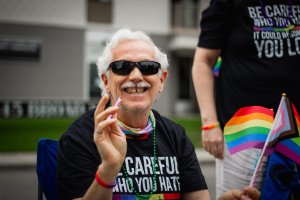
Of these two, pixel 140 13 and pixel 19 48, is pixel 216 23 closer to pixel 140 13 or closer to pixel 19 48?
pixel 19 48

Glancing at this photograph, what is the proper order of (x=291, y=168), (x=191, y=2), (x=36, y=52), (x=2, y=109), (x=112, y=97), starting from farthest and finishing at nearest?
(x=191, y=2) < (x=36, y=52) < (x=2, y=109) < (x=112, y=97) < (x=291, y=168)

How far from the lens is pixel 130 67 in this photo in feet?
5.49

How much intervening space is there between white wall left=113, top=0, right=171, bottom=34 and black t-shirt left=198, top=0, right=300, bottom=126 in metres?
16.0

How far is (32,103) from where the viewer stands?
16.2 m

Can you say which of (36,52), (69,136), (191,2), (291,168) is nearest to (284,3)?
(291,168)

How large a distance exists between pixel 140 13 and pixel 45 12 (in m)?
3.81

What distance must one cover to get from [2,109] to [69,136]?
14734 millimetres

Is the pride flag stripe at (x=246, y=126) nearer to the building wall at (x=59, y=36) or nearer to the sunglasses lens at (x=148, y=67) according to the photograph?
the sunglasses lens at (x=148, y=67)

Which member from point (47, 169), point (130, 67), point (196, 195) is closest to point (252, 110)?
point (196, 195)

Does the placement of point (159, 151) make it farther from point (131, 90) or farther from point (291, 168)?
point (291, 168)

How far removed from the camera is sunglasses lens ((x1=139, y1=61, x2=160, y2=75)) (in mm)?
1689

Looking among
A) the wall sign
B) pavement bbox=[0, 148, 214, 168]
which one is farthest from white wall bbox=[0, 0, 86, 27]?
pavement bbox=[0, 148, 214, 168]

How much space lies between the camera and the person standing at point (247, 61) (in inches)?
74.7

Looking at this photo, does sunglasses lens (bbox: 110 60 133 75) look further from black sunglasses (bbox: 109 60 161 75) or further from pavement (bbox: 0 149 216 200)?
pavement (bbox: 0 149 216 200)
